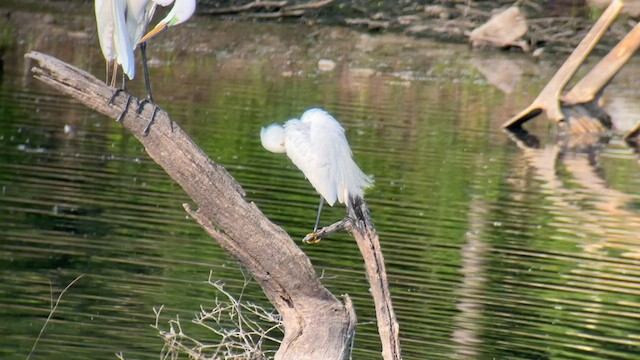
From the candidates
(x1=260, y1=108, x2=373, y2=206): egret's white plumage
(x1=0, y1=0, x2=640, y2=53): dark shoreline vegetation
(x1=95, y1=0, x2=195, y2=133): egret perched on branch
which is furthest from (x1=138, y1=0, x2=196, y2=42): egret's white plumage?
(x1=0, y1=0, x2=640, y2=53): dark shoreline vegetation

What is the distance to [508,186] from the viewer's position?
16.0 meters

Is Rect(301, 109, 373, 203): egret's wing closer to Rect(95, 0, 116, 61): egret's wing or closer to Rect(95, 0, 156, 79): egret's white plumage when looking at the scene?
Rect(95, 0, 156, 79): egret's white plumage

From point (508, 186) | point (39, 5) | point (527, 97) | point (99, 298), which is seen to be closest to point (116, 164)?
point (508, 186)

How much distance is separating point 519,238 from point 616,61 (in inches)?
331

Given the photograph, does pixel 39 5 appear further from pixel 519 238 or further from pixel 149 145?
pixel 149 145

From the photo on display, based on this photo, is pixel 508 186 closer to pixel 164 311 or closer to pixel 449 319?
pixel 449 319

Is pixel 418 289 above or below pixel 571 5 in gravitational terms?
below

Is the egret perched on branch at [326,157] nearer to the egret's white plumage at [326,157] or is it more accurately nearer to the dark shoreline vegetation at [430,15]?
the egret's white plumage at [326,157]

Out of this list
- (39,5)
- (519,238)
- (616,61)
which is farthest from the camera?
(39,5)

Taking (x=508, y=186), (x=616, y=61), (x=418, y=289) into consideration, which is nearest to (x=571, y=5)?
(x=616, y=61)

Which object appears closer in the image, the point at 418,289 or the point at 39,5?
the point at 418,289

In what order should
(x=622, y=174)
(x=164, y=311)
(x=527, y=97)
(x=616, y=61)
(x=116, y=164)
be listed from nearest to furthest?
(x=164, y=311), (x=116, y=164), (x=622, y=174), (x=616, y=61), (x=527, y=97)

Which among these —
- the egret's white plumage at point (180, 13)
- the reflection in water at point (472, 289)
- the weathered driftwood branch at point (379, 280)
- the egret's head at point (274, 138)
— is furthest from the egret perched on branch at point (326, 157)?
the reflection in water at point (472, 289)

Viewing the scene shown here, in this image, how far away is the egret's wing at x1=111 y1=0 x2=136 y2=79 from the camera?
7602mm
